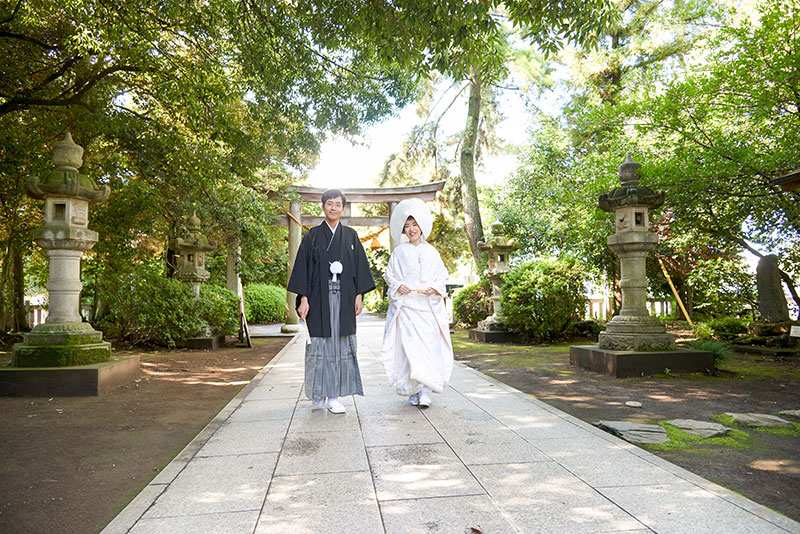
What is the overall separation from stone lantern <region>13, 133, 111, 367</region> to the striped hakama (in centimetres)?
328

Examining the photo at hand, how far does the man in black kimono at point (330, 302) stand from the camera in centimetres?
441

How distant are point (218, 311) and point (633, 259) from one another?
319 inches

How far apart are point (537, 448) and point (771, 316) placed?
8301mm

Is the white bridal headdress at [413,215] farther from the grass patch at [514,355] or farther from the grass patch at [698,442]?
the grass patch at [514,355]

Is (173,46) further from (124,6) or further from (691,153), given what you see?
(691,153)

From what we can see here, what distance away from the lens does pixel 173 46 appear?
8773 millimetres

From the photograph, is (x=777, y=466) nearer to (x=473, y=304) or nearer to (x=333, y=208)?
(x=333, y=208)

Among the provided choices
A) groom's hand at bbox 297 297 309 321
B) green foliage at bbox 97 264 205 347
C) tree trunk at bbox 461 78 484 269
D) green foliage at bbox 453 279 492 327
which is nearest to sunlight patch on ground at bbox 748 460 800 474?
groom's hand at bbox 297 297 309 321

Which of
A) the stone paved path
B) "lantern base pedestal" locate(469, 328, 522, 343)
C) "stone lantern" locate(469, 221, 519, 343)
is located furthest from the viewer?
"stone lantern" locate(469, 221, 519, 343)

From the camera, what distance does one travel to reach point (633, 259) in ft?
23.0

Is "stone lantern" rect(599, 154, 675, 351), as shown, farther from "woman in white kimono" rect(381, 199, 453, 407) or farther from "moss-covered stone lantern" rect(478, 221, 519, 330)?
"moss-covered stone lantern" rect(478, 221, 519, 330)

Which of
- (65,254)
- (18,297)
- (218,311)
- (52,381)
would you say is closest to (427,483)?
(52,381)

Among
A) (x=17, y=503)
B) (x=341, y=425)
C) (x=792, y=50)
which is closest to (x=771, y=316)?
(x=792, y=50)

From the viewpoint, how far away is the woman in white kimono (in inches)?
180
